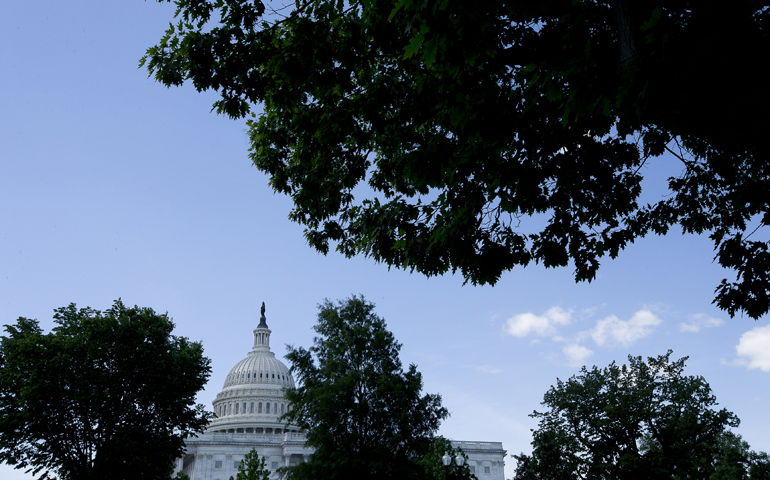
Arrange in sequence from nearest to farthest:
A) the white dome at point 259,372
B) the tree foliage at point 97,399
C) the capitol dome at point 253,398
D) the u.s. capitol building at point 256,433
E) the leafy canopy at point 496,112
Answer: the leafy canopy at point 496,112 → the tree foliage at point 97,399 → the u.s. capitol building at point 256,433 → the capitol dome at point 253,398 → the white dome at point 259,372

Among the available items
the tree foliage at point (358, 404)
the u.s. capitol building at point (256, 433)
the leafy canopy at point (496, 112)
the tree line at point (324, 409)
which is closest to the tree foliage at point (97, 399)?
the tree line at point (324, 409)

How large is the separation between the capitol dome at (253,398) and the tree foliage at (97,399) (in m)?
96.8

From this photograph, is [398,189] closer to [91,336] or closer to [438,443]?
[91,336]

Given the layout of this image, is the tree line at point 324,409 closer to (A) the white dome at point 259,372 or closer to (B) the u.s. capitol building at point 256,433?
(B) the u.s. capitol building at point 256,433

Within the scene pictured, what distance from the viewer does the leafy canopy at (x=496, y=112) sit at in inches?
295

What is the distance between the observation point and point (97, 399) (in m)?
33.2

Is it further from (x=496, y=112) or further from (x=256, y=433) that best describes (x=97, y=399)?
(x=256, y=433)

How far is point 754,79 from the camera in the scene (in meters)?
7.29

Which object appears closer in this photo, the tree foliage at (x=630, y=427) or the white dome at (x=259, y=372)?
the tree foliage at (x=630, y=427)

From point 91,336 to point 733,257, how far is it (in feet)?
110

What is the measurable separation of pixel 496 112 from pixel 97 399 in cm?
3074

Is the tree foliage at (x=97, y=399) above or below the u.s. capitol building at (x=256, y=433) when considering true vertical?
below

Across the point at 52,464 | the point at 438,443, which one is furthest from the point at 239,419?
the point at 52,464

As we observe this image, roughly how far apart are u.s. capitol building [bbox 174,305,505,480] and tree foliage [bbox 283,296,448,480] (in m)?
30.8
